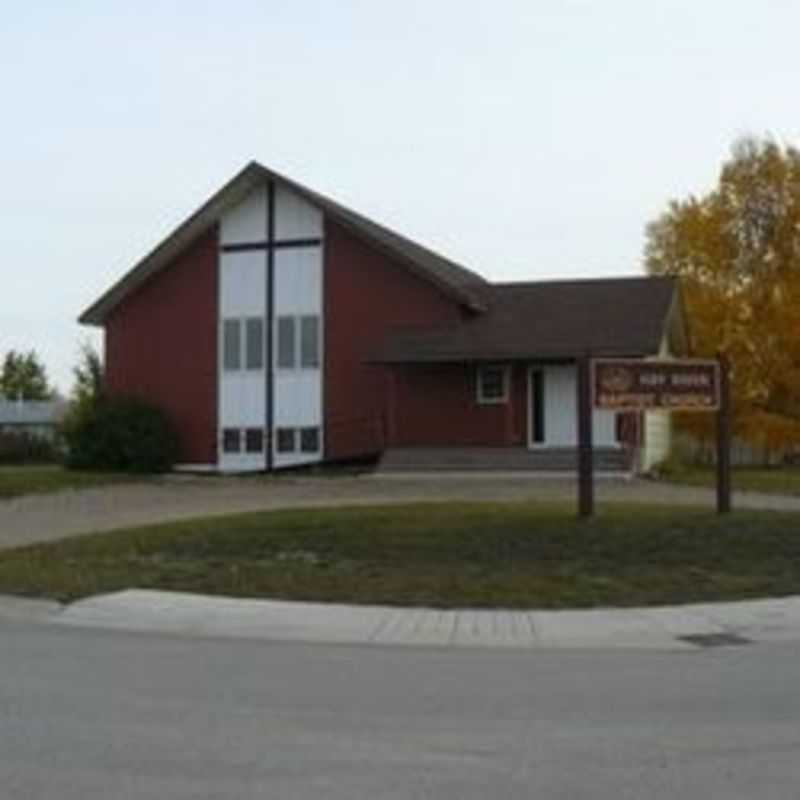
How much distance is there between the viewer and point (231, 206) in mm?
47031

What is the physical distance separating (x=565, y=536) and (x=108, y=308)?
95.3 feet

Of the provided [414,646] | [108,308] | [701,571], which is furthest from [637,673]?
[108,308]

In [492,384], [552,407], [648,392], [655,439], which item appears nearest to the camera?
[648,392]

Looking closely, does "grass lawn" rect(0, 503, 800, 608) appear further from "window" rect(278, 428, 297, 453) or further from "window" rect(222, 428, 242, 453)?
"window" rect(222, 428, 242, 453)

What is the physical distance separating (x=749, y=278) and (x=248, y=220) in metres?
21.2

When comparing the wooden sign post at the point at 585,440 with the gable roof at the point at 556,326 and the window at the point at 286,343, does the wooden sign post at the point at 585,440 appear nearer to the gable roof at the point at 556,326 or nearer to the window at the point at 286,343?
the gable roof at the point at 556,326

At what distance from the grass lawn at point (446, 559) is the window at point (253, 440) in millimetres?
22058

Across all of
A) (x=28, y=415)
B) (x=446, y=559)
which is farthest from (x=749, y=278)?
(x=28, y=415)

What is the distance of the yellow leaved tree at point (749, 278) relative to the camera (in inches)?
2282

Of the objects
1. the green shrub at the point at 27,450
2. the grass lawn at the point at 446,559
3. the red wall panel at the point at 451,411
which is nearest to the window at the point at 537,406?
the red wall panel at the point at 451,411

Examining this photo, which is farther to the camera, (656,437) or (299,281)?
(299,281)

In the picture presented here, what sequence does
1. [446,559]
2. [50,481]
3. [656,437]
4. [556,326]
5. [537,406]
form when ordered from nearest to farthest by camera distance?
[446,559], [50,481], [537,406], [556,326], [656,437]

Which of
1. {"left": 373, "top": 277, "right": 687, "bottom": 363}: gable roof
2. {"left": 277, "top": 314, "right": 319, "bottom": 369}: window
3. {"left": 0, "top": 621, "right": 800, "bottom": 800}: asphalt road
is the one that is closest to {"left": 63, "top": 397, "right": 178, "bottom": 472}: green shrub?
{"left": 277, "top": 314, "right": 319, "bottom": 369}: window

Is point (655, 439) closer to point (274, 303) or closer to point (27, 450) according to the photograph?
point (274, 303)
